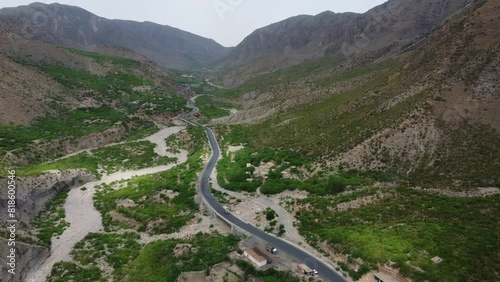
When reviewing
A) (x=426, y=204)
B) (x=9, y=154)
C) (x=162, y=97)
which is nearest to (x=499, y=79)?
(x=426, y=204)

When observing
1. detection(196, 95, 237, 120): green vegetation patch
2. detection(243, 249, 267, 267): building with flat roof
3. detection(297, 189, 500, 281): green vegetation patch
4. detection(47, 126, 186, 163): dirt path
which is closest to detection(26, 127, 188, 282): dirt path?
detection(47, 126, 186, 163): dirt path

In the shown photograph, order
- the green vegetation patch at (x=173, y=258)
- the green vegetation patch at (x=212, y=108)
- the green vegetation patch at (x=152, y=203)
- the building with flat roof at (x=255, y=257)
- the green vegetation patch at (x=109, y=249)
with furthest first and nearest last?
1. the green vegetation patch at (x=212, y=108)
2. the green vegetation patch at (x=152, y=203)
3. the green vegetation patch at (x=109, y=249)
4. the green vegetation patch at (x=173, y=258)
5. the building with flat roof at (x=255, y=257)

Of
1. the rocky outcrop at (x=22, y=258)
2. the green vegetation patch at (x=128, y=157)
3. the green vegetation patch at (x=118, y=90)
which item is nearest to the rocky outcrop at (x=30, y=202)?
the rocky outcrop at (x=22, y=258)

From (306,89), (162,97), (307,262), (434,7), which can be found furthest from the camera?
(434,7)

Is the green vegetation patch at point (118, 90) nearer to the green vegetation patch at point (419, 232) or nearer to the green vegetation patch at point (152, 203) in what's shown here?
the green vegetation patch at point (152, 203)

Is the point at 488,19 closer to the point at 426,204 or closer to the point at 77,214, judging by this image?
the point at 426,204

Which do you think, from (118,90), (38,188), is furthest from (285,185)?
(118,90)
